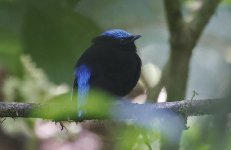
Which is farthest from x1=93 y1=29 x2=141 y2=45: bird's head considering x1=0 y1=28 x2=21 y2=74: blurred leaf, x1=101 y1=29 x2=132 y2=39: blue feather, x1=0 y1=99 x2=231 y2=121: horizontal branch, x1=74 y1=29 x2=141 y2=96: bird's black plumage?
x1=0 y1=99 x2=231 y2=121: horizontal branch

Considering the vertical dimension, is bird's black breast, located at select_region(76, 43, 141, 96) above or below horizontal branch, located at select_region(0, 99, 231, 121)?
above

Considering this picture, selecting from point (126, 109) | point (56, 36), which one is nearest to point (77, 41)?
point (56, 36)

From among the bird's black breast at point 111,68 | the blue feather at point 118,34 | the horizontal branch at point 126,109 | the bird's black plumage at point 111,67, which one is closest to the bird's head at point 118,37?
the blue feather at point 118,34

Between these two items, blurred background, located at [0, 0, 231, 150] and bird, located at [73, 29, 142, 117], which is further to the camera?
bird, located at [73, 29, 142, 117]

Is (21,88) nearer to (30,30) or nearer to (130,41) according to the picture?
(130,41)

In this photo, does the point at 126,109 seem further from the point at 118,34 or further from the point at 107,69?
the point at 118,34

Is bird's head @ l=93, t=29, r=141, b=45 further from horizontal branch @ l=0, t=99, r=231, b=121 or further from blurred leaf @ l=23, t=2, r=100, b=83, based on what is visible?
horizontal branch @ l=0, t=99, r=231, b=121

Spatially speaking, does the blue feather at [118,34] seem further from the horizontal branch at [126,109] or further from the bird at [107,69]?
the horizontal branch at [126,109]
